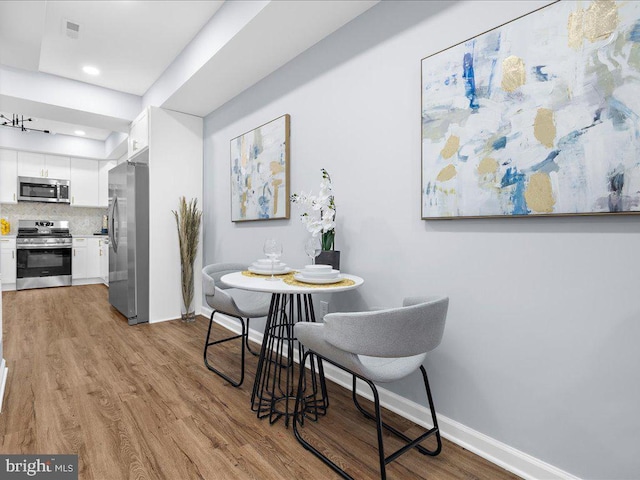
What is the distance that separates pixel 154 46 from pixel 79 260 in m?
4.69

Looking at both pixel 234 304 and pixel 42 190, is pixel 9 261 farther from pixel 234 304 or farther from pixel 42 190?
pixel 234 304

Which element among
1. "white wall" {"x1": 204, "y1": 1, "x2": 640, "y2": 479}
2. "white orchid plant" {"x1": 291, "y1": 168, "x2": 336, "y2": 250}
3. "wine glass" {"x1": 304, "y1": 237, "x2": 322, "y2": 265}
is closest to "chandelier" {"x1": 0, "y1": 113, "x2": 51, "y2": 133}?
"white wall" {"x1": 204, "y1": 1, "x2": 640, "y2": 479}

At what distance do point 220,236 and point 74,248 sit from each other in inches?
160

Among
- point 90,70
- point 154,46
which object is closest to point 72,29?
point 154,46

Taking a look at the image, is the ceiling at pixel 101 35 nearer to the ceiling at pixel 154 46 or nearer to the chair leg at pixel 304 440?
the ceiling at pixel 154 46

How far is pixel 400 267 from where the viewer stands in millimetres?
2078

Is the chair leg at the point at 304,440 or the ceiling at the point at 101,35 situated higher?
the ceiling at the point at 101,35

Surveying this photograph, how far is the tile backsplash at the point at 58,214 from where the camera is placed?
6.23 metres

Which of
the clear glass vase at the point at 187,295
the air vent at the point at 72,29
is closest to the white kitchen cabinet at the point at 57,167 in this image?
the air vent at the point at 72,29

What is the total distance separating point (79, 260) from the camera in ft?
20.9

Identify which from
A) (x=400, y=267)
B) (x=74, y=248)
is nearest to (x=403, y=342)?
(x=400, y=267)

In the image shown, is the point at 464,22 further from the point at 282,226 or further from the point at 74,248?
the point at 74,248

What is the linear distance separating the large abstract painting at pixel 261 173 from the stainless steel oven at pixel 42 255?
4.44 m

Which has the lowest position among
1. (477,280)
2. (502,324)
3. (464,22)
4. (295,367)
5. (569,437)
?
(295,367)
